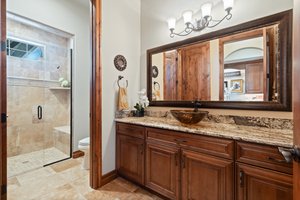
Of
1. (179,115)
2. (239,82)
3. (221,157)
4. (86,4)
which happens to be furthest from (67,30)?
(221,157)

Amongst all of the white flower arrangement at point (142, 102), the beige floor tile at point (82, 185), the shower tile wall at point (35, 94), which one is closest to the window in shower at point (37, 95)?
the shower tile wall at point (35, 94)

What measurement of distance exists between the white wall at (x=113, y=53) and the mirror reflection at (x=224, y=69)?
471mm

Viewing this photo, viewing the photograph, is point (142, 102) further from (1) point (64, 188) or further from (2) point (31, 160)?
(2) point (31, 160)

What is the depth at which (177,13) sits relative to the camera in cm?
228

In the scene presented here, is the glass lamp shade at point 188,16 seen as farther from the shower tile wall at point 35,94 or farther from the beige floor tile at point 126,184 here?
the shower tile wall at point 35,94

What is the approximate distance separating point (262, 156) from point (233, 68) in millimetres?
1026

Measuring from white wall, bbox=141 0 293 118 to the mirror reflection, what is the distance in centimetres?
16

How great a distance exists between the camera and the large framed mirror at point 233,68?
150cm

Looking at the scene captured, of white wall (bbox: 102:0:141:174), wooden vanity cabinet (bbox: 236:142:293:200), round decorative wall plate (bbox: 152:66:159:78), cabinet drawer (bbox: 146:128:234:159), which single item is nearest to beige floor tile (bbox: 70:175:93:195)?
white wall (bbox: 102:0:141:174)

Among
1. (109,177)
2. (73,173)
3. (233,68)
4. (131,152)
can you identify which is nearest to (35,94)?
(73,173)

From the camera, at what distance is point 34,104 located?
3244mm

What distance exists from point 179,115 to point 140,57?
144 centimetres

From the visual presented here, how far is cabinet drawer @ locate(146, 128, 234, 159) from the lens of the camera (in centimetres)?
130

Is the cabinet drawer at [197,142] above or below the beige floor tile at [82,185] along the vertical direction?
above
